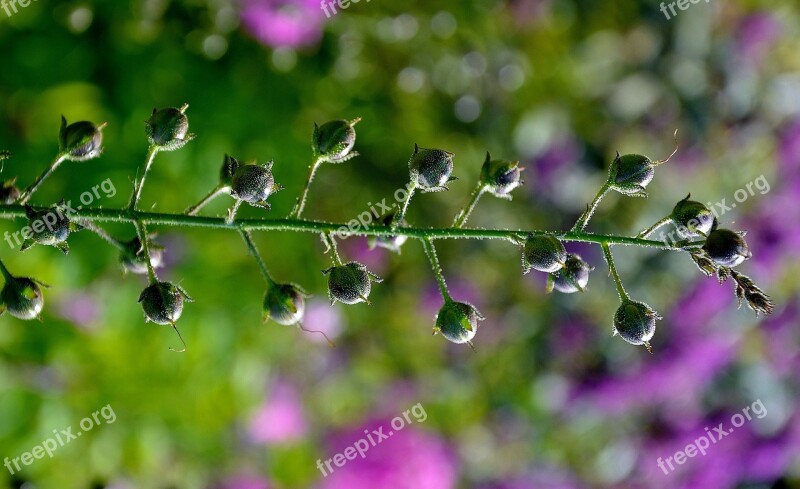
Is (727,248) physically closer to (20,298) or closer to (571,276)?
(571,276)

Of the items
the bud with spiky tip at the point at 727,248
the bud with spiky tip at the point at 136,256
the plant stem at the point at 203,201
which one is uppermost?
the bud with spiky tip at the point at 136,256

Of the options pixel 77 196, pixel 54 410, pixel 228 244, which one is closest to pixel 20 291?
pixel 77 196

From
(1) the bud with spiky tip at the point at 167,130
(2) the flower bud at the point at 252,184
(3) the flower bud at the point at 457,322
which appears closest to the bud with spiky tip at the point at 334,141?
(2) the flower bud at the point at 252,184

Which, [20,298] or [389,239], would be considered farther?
[389,239]

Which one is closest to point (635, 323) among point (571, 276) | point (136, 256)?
point (571, 276)

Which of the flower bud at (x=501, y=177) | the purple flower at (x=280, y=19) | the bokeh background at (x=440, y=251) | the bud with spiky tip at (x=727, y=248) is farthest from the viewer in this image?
the purple flower at (x=280, y=19)

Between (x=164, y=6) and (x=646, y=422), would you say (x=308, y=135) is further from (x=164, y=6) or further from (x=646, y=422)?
(x=646, y=422)

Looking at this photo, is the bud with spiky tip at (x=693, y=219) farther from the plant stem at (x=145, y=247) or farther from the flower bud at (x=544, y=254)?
the plant stem at (x=145, y=247)
